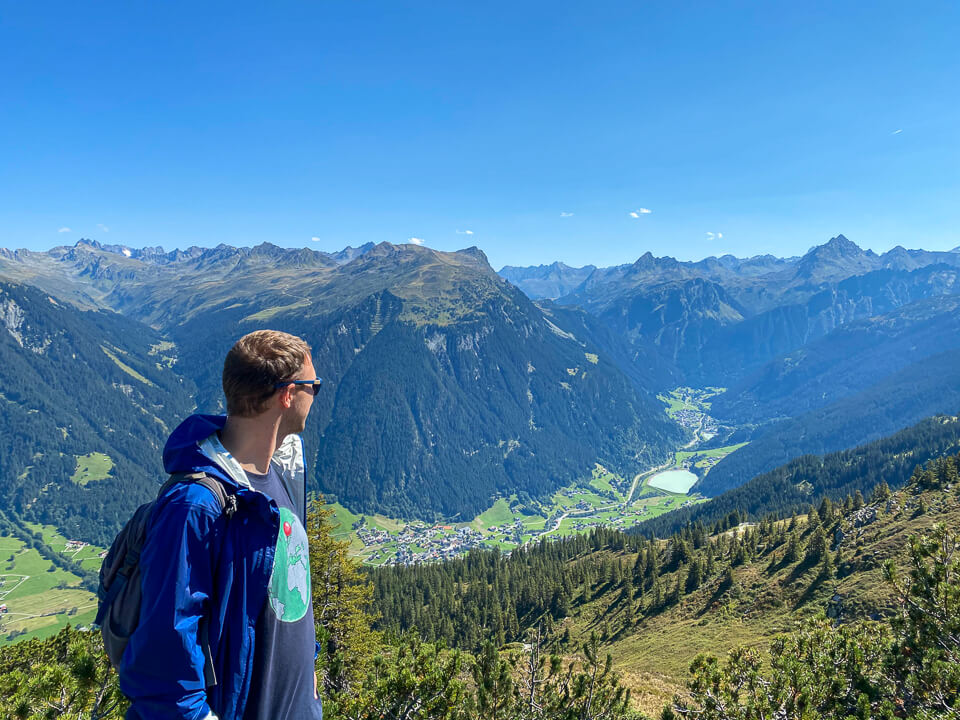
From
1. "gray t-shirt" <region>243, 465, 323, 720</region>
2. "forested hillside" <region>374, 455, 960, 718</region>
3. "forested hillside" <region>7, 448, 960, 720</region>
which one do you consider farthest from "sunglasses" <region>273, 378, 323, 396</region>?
"forested hillside" <region>374, 455, 960, 718</region>

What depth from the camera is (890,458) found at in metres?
181

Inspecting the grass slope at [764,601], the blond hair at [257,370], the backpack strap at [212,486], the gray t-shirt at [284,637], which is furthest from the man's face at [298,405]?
the grass slope at [764,601]

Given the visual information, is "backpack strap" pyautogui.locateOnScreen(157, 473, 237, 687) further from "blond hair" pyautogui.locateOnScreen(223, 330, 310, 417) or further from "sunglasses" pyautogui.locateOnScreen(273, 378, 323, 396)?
"sunglasses" pyautogui.locateOnScreen(273, 378, 323, 396)

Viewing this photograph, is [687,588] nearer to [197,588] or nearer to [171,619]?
[197,588]

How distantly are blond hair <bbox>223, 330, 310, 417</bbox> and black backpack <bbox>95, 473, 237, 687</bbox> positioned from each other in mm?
659

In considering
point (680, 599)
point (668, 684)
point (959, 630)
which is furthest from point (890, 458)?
point (959, 630)

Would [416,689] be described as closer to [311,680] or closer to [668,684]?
[311,680]

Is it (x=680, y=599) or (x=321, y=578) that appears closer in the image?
(x=321, y=578)

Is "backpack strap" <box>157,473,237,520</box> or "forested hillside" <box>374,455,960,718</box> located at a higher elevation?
"backpack strap" <box>157,473,237,520</box>

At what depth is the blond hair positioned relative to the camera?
355cm

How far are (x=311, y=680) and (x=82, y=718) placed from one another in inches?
359

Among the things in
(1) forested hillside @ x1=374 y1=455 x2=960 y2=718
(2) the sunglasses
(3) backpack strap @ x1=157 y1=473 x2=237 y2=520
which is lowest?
(1) forested hillside @ x1=374 y1=455 x2=960 y2=718

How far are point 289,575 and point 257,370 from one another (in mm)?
1497

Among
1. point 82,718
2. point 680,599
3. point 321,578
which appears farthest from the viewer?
point 680,599
